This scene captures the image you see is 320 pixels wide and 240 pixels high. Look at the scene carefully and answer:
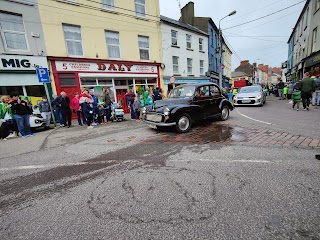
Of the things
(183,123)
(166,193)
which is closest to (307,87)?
(183,123)

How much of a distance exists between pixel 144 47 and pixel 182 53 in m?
5.20

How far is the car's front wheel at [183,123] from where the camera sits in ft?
19.4

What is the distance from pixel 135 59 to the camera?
14.1 meters

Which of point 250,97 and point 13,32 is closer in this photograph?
point 13,32

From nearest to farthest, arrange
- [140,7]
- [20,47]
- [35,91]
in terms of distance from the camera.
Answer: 1. [20,47]
2. [35,91]
3. [140,7]

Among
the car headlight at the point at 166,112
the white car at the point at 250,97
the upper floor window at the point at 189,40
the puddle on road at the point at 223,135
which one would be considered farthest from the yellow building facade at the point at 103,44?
the puddle on road at the point at 223,135

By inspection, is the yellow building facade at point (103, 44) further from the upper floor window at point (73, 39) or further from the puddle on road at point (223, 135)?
the puddle on road at point (223, 135)

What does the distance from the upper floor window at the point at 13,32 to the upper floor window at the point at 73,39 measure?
2250 mm

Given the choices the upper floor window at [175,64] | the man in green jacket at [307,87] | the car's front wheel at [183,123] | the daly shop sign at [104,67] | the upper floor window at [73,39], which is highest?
the upper floor window at [73,39]

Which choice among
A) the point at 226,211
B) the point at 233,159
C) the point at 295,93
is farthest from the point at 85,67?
the point at 295,93

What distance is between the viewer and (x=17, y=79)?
9.60 m

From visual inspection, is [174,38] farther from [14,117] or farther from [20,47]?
[14,117]

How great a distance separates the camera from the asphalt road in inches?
73.3

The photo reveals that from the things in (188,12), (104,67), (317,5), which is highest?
(188,12)
